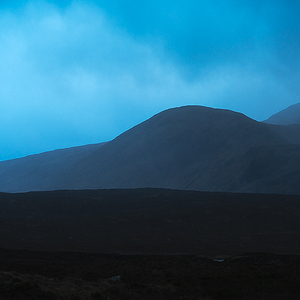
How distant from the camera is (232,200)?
40.7 m

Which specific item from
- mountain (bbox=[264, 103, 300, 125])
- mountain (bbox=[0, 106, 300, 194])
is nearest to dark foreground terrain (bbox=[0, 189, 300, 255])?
mountain (bbox=[0, 106, 300, 194])

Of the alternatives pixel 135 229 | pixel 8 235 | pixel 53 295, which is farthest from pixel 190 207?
pixel 53 295

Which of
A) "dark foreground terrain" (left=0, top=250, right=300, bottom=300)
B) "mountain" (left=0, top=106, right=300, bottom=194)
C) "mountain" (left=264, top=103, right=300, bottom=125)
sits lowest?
"dark foreground terrain" (left=0, top=250, right=300, bottom=300)

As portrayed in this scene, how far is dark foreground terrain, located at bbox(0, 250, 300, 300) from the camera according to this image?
11039 millimetres

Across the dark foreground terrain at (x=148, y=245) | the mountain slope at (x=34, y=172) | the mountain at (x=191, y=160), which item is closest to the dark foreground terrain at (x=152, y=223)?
the dark foreground terrain at (x=148, y=245)

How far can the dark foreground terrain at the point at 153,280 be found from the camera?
36.2 ft

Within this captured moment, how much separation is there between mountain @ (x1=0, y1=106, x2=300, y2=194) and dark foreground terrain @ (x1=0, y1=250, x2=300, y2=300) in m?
39.4

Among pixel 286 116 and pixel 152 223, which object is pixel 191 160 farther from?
pixel 286 116

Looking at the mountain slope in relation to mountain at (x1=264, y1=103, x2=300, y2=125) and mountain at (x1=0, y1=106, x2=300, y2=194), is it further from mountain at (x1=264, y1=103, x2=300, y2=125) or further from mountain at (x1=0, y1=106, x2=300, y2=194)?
mountain at (x1=264, y1=103, x2=300, y2=125)

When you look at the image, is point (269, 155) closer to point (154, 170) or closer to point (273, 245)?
point (154, 170)

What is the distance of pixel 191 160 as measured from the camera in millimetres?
80688

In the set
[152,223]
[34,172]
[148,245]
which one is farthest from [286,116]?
[148,245]

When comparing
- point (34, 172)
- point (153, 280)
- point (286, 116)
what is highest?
point (286, 116)

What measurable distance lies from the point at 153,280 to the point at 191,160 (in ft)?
223
